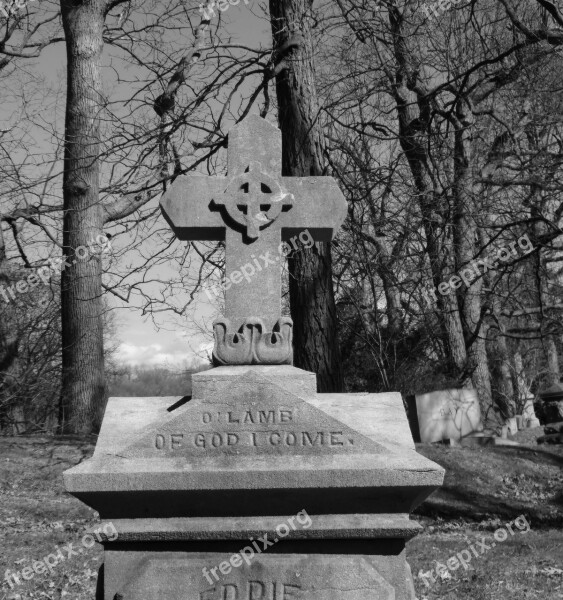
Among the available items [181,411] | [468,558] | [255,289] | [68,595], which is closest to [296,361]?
[468,558]

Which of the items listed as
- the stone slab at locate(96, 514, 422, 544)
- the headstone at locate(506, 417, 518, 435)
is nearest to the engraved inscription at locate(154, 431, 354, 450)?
the stone slab at locate(96, 514, 422, 544)

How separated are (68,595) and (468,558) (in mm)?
3339

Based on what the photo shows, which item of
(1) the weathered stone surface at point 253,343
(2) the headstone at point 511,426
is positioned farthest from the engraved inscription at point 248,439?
(2) the headstone at point 511,426

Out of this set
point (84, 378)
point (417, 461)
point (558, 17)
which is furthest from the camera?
point (84, 378)

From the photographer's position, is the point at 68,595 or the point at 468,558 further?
the point at 468,558

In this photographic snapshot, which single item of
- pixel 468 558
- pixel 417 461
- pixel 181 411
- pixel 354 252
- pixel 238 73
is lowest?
pixel 468 558

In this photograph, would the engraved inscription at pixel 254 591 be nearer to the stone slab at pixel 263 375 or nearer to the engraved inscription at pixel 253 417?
the engraved inscription at pixel 253 417

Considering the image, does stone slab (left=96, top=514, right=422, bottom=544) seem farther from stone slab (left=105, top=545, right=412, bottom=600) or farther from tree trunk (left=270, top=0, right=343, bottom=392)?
tree trunk (left=270, top=0, right=343, bottom=392)

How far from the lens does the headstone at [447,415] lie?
44.7 ft

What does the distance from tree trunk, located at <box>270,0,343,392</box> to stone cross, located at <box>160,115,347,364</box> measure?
10.8ft

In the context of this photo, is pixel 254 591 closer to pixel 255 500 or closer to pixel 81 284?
pixel 255 500

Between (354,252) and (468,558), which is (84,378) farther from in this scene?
(468,558)

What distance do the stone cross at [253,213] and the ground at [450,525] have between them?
9.60 feet

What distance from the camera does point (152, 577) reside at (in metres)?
3.43
